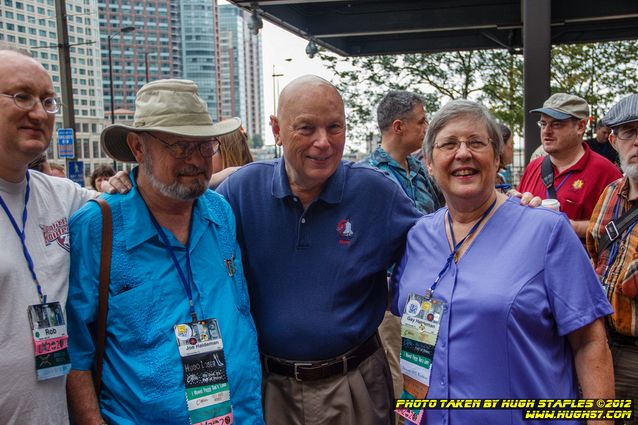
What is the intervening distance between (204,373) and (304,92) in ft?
4.33

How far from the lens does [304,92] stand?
2.71 m

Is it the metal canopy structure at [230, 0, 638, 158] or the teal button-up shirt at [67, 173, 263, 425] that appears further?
the metal canopy structure at [230, 0, 638, 158]

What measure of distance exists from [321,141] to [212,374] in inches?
44.2

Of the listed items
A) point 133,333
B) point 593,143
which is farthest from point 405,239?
point 593,143

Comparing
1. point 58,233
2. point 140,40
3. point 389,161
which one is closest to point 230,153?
point 389,161

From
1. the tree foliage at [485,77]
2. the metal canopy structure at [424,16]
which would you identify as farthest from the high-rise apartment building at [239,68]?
the metal canopy structure at [424,16]

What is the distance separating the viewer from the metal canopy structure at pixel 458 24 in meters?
6.67

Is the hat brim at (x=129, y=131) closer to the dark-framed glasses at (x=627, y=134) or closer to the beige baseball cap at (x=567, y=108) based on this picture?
the dark-framed glasses at (x=627, y=134)

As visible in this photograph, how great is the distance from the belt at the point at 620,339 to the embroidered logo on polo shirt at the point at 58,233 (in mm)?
2660

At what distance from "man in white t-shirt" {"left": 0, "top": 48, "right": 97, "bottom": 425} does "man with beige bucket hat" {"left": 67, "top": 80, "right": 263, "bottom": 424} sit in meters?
0.09

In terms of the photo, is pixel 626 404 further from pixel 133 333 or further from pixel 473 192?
pixel 133 333

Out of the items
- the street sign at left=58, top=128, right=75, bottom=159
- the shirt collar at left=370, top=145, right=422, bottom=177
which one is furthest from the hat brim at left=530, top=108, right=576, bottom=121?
the street sign at left=58, top=128, right=75, bottom=159

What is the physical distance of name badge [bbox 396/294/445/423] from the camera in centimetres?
223

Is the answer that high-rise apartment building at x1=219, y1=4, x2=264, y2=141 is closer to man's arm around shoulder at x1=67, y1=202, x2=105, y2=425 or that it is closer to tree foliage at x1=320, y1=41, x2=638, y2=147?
tree foliage at x1=320, y1=41, x2=638, y2=147
